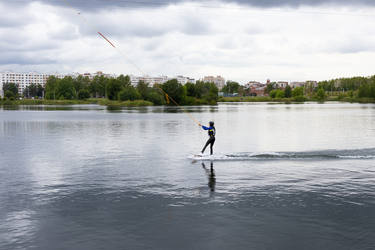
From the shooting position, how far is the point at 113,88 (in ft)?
526

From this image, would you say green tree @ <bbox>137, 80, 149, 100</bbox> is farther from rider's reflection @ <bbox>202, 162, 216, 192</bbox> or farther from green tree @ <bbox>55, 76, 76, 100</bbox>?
rider's reflection @ <bbox>202, 162, 216, 192</bbox>

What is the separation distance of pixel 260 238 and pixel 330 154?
15070 millimetres

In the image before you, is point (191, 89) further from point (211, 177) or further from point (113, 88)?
point (211, 177)

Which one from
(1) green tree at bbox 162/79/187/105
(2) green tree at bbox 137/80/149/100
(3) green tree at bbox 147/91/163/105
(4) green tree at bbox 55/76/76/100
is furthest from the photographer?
(4) green tree at bbox 55/76/76/100

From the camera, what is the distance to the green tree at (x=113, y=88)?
159 m

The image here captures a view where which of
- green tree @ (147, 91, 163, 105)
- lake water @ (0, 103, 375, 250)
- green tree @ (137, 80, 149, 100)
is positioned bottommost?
lake water @ (0, 103, 375, 250)

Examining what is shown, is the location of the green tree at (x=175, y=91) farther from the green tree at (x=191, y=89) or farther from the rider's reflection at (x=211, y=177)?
the rider's reflection at (x=211, y=177)

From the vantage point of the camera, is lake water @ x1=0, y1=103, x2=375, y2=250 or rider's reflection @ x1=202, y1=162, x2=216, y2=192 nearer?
lake water @ x1=0, y1=103, x2=375, y2=250

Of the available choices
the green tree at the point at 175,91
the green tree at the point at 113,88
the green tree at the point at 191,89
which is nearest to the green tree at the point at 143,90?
the green tree at the point at 175,91

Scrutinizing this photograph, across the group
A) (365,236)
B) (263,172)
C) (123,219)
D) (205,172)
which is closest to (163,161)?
(205,172)

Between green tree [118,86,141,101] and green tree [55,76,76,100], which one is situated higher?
green tree [55,76,76,100]

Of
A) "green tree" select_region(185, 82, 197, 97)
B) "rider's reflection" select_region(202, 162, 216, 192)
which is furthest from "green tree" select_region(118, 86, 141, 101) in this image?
"rider's reflection" select_region(202, 162, 216, 192)

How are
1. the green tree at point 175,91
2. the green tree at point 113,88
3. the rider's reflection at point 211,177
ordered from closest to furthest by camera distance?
the rider's reflection at point 211,177 → the green tree at point 113,88 → the green tree at point 175,91

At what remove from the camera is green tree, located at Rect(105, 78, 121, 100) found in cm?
15925
